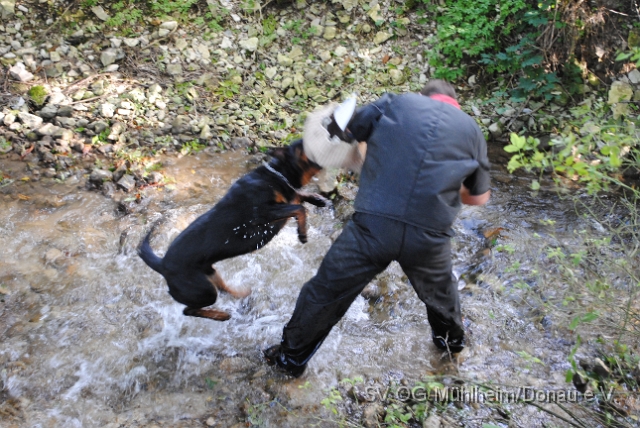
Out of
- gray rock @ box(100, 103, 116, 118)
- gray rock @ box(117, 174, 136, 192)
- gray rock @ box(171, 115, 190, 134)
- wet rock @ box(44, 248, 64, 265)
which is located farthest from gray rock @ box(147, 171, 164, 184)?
wet rock @ box(44, 248, 64, 265)

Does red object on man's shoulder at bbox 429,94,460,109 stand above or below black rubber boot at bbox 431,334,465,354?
above

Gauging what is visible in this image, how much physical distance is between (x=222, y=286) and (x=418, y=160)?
6.80 ft

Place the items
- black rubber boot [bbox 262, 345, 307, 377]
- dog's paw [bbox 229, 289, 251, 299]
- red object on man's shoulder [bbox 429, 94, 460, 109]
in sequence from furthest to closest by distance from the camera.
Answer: dog's paw [bbox 229, 289, 251, 299] < black rubber boot [bbox 262, 345, 307, 377] < red object on man's shoulder [bbox 429, 94, 460, 109]

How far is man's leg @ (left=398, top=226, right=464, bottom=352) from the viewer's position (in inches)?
105

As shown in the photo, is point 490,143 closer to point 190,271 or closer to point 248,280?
point 248,280

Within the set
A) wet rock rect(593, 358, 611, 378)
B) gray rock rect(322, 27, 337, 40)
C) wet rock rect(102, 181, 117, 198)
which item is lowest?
wet rock rect(102, 181, 117, 198)

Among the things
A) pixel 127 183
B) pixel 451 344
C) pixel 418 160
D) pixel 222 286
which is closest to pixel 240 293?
pixel 222 286

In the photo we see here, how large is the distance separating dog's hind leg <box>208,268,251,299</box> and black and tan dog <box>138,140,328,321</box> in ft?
0.08

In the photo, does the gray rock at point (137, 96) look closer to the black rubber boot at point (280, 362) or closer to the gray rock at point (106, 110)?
the gray rock at point (106, 110)

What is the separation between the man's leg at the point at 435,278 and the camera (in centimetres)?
267

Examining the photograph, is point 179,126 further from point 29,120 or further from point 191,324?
point 191,324

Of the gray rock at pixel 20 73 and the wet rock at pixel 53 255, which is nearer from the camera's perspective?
the wet rock at pixel 53 255

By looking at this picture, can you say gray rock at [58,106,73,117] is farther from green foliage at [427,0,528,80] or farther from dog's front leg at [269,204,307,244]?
green foliage at [427,0,528,80]

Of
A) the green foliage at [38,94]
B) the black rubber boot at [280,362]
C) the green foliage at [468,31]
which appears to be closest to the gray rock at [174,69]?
the green foliage at [38,94]
